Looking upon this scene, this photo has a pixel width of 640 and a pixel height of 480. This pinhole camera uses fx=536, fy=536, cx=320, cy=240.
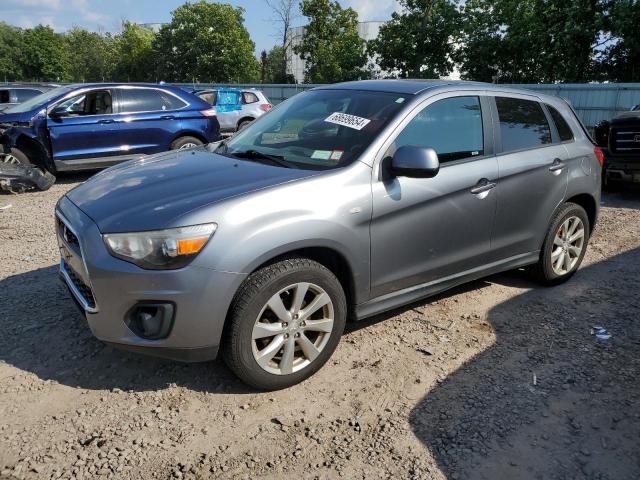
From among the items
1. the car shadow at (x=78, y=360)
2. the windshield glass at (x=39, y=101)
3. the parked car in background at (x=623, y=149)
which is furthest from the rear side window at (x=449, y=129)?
the windshield glass at (x=39, y=101)

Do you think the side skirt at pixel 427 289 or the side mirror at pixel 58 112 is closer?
the side skirt at pixel 427 289

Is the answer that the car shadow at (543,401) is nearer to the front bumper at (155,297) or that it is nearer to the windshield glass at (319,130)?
the front bumper at (155,297)

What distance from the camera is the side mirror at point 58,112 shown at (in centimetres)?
843

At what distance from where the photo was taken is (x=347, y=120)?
139 inches

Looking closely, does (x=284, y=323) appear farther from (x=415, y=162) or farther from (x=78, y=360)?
(x=78, y=360)

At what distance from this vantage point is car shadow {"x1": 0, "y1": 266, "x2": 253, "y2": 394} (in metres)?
3.12

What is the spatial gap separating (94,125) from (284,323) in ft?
23.3

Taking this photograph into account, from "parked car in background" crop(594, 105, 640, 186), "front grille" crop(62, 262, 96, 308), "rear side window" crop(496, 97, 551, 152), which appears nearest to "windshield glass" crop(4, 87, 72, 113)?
"front grille" crop(62, 262, 96, 308)

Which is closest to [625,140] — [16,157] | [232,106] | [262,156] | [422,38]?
[262,156]

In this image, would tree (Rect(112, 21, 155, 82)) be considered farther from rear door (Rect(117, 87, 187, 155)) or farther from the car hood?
the car hood

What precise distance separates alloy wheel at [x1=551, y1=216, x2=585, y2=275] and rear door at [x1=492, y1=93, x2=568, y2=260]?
29cm

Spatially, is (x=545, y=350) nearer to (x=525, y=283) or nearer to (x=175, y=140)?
(x=525, y=283)

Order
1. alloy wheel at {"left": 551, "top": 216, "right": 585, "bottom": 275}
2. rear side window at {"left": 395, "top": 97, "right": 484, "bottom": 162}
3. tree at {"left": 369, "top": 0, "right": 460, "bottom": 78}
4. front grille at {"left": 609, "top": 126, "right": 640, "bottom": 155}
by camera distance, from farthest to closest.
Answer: tree at {"left": 369, "top": 0, "right": 460, "bottom": 78}
front grille at {"left": 609, "top": 126, "right": 640, "bottom": 155}
alloy wheel at {"left": 551, "top": 216, "right": 585, "bottom": 275}
rear side window at {"left": 395, "top": 97, "right": 484, "bottom": 162}

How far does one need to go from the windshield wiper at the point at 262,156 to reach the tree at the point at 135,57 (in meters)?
58.1
